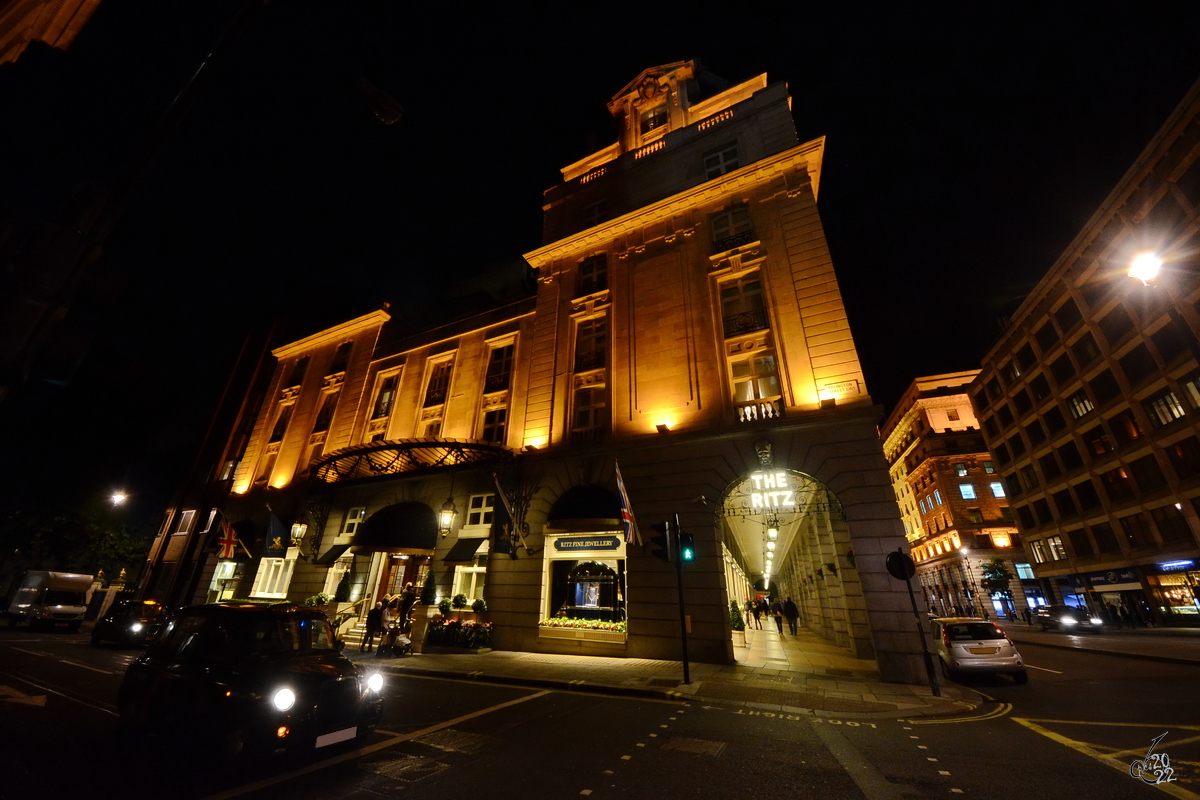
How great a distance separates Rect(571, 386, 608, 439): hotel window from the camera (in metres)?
18.2

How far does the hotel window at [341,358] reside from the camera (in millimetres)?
28906

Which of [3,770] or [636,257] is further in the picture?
[636,257]

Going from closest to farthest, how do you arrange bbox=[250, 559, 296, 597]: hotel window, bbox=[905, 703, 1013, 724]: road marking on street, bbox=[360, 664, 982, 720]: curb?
bbox=[905, 703, 1013, 724]: road marking on street
bbox=[360, 664, 982, 720]: curb
bbox=[250, 559, 296, 597]: hotel window

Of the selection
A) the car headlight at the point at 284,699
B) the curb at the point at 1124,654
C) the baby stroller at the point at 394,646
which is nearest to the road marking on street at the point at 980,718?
the car headlight at the point at 284,699

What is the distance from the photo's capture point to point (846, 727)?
7273 mm

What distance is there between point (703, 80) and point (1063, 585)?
52956 mm

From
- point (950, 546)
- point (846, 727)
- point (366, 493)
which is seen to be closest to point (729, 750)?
point (846, 727)

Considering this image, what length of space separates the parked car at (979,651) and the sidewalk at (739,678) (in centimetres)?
130

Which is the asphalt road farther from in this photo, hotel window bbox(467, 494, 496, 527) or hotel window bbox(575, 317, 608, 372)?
hotel window bbox(575, 317, 608, 372)

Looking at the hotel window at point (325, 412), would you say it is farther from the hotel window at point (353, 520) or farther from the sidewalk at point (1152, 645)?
the sidewalk at point (1152, 645)

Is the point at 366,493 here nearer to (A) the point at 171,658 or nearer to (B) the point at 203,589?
(B) the point at 203,589

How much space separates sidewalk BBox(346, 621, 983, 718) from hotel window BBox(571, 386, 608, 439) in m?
8.18

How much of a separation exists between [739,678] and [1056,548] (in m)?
49.4

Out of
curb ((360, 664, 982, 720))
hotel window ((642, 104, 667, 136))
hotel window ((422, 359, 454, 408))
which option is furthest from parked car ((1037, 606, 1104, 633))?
hotel window ((422, 359, 454, 408))
